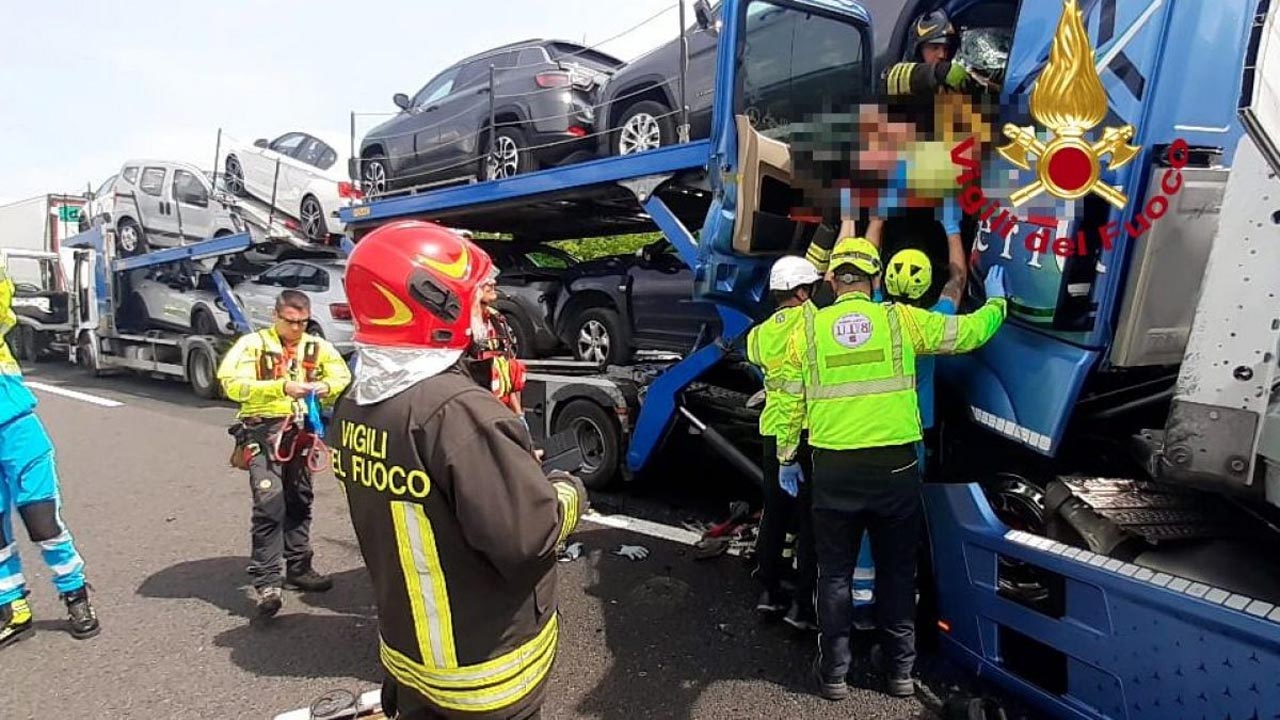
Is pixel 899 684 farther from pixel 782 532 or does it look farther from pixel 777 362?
pixel 777 362

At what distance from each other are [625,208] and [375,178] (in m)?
4.33

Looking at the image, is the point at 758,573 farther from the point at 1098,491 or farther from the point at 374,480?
the point at 374,480

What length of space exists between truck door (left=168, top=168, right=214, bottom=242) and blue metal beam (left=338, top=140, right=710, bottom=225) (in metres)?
4.98

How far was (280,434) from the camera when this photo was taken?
12.8 feet

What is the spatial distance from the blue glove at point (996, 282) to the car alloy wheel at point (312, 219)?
9087 mm

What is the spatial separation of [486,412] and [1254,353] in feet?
6.16

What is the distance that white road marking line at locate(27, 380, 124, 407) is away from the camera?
10.6 meters

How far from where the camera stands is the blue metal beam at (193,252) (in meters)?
9.66

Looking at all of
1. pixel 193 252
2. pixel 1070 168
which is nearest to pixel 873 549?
pixel 1070 168

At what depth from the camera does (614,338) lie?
6.60 meters

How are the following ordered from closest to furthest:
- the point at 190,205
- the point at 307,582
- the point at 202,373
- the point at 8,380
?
the point at 8,380
the point at 307,582
the point at 202,373
the point at 190,205

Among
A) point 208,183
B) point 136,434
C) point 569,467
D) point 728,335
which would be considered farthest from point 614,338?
point 208,183

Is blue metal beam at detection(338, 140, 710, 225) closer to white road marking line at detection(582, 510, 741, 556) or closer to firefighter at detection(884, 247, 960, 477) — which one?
firefighter at detection(884, 247, 960, 477)

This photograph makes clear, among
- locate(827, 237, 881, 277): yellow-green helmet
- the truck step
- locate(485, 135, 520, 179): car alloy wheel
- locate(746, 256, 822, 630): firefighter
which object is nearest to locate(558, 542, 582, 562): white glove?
locate(746, 256, 822, 630): firefighter
